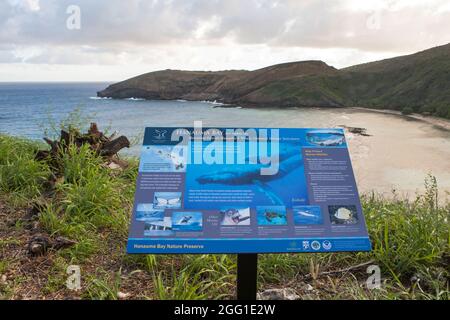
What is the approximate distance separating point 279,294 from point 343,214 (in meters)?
0.91

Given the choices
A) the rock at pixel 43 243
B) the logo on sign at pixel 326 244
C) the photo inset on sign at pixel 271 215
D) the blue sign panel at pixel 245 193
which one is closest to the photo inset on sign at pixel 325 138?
the blue sign panel at pixel 245 193

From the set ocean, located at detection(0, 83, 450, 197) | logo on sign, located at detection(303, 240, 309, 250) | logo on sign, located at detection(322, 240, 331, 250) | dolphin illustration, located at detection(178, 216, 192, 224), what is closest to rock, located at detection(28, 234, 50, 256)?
dolphin illustration, located at detection(178, 216, 192, 224)

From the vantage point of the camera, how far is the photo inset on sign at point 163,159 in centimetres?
321

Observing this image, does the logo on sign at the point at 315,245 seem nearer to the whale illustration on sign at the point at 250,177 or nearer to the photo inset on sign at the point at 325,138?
the whale illustration on sign at the point at 250,177

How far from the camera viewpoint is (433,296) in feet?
11.3

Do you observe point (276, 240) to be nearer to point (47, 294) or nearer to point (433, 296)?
point (433, 296)

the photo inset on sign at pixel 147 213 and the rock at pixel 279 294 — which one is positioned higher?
the photo inset on sign at pixel 147 213

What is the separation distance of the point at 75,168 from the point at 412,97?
259 feet

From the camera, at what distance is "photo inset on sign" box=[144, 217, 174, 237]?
295cm

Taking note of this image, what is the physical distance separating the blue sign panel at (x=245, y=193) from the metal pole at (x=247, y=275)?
17 centimetres

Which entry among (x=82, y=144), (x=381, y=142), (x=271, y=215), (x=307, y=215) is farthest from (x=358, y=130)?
(x=271, y=215)

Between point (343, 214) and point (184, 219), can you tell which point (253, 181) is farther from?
point (343, 214)

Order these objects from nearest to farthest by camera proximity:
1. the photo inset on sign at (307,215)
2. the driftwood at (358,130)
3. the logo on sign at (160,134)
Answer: the photo inset on sign at (307,215), the logo on sign at (160,134), the driftwood at (358,130)

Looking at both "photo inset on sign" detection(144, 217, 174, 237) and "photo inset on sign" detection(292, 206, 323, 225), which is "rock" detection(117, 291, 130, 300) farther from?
"photo inset on sign" detection(292, 206, 323, 225)
